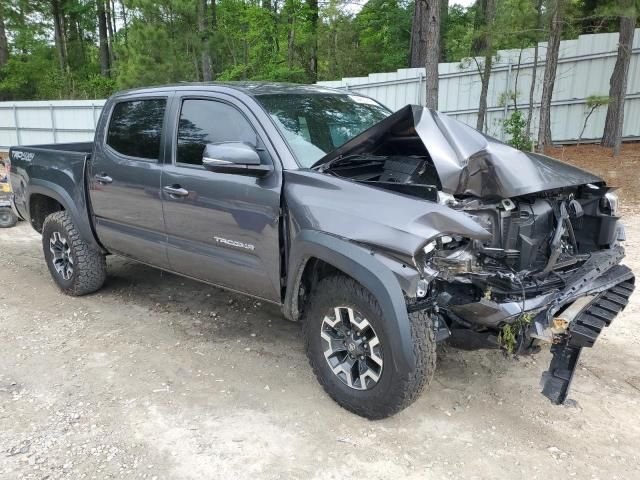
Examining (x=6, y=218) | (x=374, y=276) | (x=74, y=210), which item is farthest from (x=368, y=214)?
(x=6, y=218)

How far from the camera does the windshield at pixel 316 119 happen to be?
11.5 ft

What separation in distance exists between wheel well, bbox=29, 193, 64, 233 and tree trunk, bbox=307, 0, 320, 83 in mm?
17540

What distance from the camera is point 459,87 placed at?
1406 cm

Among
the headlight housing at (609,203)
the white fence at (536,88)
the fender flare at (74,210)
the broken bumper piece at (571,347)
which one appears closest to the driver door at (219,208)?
the fender flare at (74,210)

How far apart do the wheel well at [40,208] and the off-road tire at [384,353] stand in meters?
3.61

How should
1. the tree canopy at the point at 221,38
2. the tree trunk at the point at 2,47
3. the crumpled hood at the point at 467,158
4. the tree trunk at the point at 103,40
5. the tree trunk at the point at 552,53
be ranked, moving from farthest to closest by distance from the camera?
the tree trunk at the point at 103,40, the tree trunk at the point at 2,47, the tree canopy at the point at 221,38, the tree trunk at the point at 552,53, the crumpled hood at the point at 467,158

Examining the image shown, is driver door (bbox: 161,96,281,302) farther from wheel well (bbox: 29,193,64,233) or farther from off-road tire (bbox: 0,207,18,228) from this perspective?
off-road tire (bbox: 0,207,18,228)

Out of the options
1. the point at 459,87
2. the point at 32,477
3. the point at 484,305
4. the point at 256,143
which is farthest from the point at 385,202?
the point at 459,87

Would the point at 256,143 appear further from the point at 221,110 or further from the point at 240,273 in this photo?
the point at 240,273

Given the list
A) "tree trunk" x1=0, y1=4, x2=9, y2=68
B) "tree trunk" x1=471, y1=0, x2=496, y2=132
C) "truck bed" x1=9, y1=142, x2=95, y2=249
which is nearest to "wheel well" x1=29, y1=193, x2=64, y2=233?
"truck bed" x1=9, y1=142, x2=95, y2=249

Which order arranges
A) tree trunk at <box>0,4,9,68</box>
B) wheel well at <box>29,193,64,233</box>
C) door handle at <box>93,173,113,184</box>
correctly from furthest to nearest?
tree trunk at <box>0,4,9,68</box>
wheel well at <box>29,193,64,233</box>
door handle at <box>93,173,113,184</box>

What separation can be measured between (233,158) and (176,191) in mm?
882

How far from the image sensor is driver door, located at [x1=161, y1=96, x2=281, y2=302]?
3.36 m

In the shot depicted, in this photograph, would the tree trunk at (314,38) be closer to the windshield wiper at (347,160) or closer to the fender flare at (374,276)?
the windshield wiper at (347,160)
